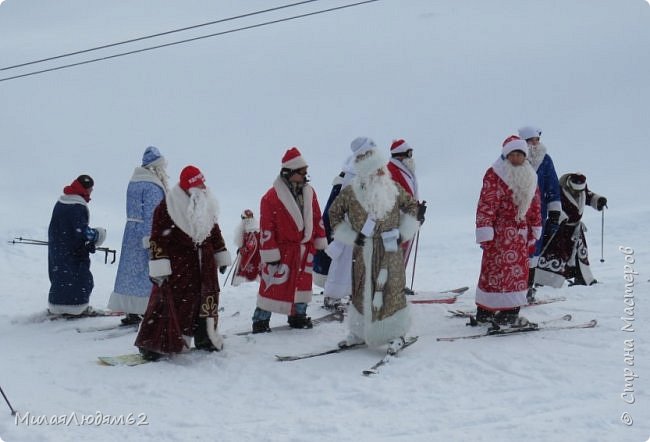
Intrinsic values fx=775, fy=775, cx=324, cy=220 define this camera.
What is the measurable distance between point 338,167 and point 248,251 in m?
14.7

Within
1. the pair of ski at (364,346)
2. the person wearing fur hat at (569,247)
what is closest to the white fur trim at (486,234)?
the pair of ski at (364,346)

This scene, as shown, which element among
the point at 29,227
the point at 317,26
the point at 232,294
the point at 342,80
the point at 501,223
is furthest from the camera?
the point at 317,26

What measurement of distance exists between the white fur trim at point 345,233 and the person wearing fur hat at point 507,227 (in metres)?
1.12

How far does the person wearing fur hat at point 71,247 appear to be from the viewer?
8.14m

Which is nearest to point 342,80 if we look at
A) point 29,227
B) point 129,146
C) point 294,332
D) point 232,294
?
point 129,146

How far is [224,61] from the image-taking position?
3509cm

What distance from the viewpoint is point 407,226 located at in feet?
20.6

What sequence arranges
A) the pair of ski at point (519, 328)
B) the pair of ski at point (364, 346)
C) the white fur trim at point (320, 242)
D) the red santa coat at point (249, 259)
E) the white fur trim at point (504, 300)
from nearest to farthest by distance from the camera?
the pair of ski at point (364, 346) → the pair of ski at point (519, 328) → the white fur trim at point (504, 300) → the white fur trim at point (320, 242) → the red santa coat at point (249, 259)

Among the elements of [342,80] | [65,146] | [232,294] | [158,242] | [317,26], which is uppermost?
[317,26]

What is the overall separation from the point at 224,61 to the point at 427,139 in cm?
1255

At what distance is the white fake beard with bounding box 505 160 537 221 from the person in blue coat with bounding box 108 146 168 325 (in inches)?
132

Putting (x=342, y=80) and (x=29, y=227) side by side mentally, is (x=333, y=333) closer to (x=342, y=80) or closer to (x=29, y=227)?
(x=29, y=227)

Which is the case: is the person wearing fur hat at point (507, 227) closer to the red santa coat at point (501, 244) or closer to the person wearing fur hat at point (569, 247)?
the red santa coat at point (501, 244)

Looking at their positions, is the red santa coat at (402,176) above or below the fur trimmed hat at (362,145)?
below
